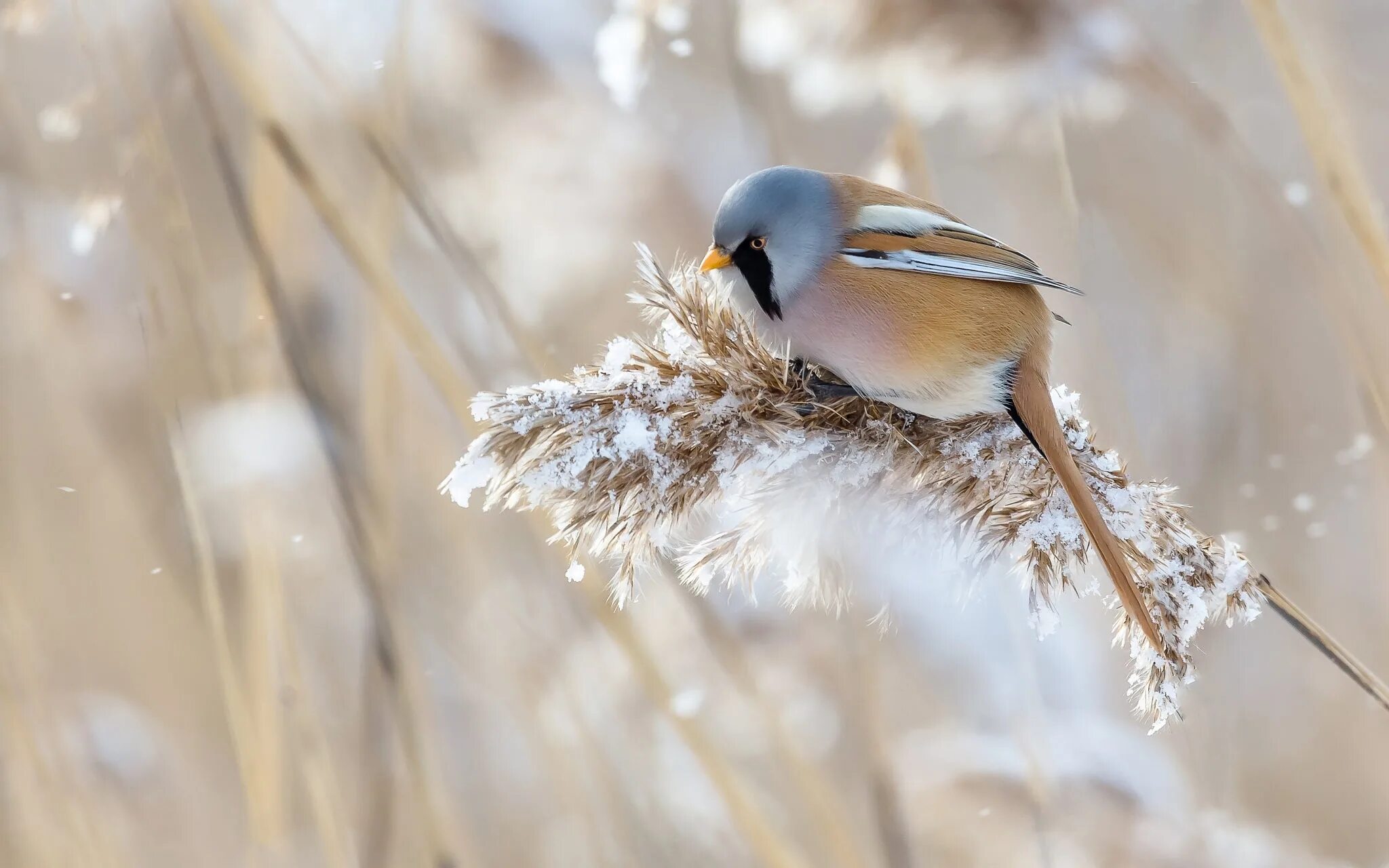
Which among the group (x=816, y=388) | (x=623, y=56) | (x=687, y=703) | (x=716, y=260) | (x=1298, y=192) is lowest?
(x=687, y=703)

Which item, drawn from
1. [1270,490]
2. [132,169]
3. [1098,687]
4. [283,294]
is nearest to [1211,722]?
[1098,687]

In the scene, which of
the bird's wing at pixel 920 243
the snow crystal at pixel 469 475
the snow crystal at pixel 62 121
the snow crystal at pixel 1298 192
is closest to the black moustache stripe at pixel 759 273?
the bird's wing at pixel 920 243

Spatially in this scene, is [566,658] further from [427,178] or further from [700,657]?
[427,178]

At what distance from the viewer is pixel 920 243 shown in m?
1.50

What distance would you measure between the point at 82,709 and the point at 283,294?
5.06 ft

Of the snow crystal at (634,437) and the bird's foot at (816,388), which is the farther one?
the bird's foot at (816,388)

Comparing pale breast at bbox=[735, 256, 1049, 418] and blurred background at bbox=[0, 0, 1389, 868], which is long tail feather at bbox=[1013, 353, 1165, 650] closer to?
pale breast at bbox=[735, 256, 1049, 418]

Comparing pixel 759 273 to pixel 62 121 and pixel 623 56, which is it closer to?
pixel 623 56

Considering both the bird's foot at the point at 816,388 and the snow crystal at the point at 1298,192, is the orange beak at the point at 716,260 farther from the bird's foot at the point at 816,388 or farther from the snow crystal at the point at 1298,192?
the snow crystal at the point at 1298,192

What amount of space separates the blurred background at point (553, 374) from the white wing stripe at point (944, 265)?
0.39m

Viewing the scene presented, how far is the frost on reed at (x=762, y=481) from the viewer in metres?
1.14

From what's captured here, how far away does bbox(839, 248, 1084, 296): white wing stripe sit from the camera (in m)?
1.43

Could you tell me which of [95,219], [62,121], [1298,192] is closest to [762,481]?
[95,219]

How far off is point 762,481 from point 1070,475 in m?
0.38
